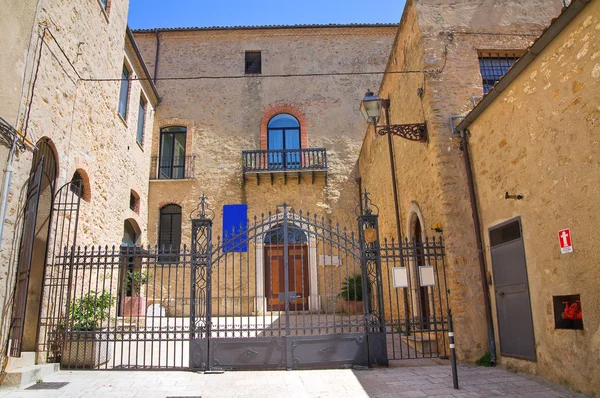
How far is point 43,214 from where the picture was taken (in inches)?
281

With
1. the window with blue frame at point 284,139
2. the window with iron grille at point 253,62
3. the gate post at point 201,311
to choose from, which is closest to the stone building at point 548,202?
the gate post at point 201,311

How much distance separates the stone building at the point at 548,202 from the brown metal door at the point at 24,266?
6868 mm

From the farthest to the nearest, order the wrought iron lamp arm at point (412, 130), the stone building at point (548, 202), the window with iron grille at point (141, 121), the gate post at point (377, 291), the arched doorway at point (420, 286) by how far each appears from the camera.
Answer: the window with iron grille at point (141, 121) → the arched doorway at point (420, 286) → the wrought iron lamp arm at point (412, 130) → the gate post at point (377, 291) → the stone building at point (548, 202)

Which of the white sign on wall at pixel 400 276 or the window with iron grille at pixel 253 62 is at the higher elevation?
the window with iron grille at pixel 253 62

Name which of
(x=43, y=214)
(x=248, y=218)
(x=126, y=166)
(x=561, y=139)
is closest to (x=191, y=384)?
(x=43, y=214)

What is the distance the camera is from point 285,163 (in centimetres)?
1521

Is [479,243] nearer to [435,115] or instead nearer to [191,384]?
[435,115]

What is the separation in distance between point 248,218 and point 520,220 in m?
10.2

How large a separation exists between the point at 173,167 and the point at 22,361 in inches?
400

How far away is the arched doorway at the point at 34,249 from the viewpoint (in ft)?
19.8

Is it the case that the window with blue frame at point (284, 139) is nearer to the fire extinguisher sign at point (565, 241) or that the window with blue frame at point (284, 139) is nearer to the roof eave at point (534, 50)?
the roof eave at point (534, 50)

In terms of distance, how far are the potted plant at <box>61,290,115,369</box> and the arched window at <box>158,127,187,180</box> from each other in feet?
28.3

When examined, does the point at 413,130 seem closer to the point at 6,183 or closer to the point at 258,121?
the point at 6,183

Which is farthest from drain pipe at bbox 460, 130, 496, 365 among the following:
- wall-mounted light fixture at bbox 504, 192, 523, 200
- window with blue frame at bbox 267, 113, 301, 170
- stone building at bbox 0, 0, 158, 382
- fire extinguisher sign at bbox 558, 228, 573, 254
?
window with blue frame at bbox 267, 113, 301, 170
